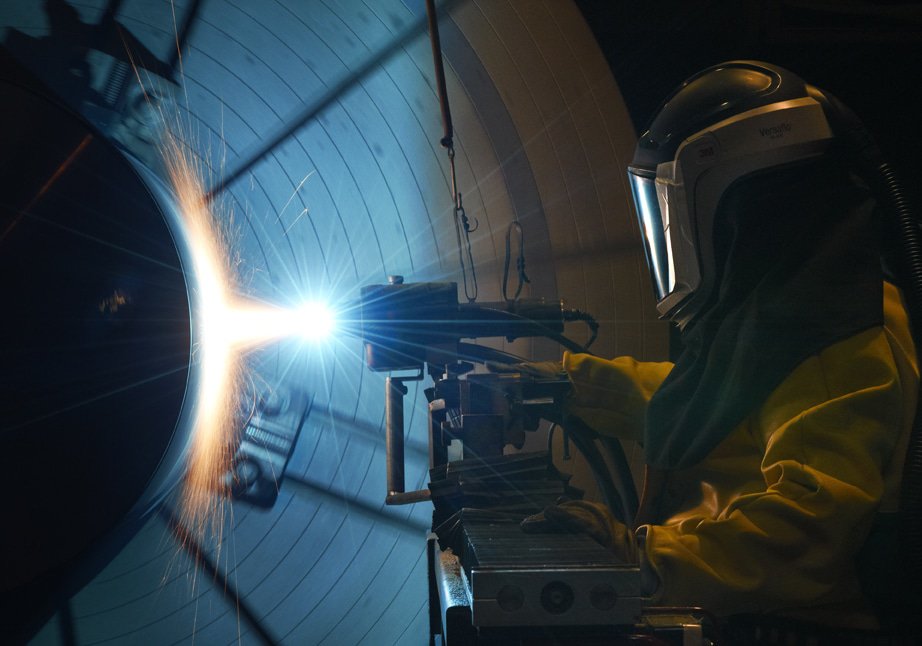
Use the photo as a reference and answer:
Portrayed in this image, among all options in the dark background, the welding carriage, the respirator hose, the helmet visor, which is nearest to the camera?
the welding carriage

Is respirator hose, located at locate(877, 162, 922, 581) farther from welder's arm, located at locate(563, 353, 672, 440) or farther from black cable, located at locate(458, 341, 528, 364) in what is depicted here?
black cable, located at locate(458, 341, 528, 364)

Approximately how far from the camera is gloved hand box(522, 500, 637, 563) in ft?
3.40

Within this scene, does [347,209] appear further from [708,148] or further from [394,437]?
[708,148]

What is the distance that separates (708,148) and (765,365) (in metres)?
0.41

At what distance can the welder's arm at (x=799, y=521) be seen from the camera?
1.03 metres

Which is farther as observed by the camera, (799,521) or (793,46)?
(793,46)

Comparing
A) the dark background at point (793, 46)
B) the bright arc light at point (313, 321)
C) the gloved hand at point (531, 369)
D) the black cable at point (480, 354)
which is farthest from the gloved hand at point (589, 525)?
the dark background at point (793, 46)

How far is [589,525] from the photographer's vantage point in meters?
1.03

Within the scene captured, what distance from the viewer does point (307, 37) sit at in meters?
1.83

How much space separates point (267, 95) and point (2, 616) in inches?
49.8

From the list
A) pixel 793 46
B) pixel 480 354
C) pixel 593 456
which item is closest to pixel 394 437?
pixel 480 354

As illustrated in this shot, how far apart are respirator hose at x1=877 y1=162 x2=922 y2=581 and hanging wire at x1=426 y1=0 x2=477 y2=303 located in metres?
0.93

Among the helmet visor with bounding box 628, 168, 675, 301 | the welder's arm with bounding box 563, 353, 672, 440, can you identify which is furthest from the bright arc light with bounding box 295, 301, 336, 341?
the helmet visor with bounding box 628, 168, 675, 301

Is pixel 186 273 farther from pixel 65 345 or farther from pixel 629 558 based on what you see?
pixel 629 558
